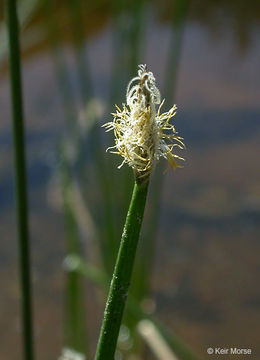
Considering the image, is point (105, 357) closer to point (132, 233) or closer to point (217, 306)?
point (132, 233)

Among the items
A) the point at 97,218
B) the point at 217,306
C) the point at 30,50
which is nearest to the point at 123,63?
the point at 97,218

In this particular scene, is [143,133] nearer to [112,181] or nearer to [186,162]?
[112,181]

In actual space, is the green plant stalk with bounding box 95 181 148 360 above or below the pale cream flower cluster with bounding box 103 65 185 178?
below

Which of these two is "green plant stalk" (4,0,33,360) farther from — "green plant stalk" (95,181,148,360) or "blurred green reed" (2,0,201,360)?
"blurred green reed" (2,0,201,360)

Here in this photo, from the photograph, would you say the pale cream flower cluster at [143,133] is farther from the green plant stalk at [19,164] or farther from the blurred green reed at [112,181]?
the blurred green reed at [112,181]

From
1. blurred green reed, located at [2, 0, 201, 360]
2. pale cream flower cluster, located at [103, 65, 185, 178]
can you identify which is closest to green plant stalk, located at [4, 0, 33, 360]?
pale cream flower cluster, located at [103, 65, 185, 178]

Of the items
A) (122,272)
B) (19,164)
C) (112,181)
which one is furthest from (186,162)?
(122,272)
